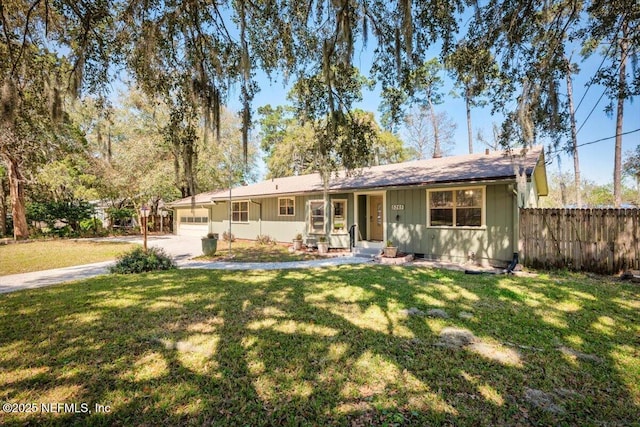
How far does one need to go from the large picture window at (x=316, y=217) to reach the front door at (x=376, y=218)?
2.08 m

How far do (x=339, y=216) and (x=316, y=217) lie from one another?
3.87 feet

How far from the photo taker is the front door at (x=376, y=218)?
469 inches

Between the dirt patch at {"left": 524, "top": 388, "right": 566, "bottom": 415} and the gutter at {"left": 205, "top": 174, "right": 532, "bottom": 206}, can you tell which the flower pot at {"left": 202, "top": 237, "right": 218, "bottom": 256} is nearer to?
the gutter at {"left": 205, "top": 174, "right": 532, "bottom": 206}

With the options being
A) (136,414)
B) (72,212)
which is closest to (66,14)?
(136,414)

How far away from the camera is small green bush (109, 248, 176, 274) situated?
743cm

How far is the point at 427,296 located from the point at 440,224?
487 cm

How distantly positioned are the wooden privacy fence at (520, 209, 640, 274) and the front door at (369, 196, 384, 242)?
5.05 metres

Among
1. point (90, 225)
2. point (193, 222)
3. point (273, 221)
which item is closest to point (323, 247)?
point (273, 221)

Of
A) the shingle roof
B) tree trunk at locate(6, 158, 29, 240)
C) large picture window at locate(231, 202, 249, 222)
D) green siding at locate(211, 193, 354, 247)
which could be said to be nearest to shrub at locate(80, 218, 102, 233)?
tree trunk at locate(6, 158, 29, 240)

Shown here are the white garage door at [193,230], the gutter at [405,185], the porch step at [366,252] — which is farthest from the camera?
the white garage door at [193,230]

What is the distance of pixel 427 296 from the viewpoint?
5.02m

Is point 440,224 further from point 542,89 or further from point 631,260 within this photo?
point 542,89

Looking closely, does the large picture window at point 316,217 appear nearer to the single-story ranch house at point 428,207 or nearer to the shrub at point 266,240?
the single-story ranch house at point 428,207

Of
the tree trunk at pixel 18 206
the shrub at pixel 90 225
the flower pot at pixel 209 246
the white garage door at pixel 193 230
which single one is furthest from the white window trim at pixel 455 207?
the shrub at pixel 90 225
